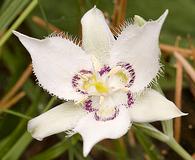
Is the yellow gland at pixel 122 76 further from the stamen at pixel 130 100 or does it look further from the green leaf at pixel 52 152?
the green leaf at pixel 52 152

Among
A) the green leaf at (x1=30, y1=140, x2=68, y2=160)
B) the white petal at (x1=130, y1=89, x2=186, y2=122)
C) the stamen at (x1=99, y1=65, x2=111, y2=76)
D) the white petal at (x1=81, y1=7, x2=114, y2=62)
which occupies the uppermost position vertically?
the white petal at (x1=81, y1=7, x2=114, y2=62)

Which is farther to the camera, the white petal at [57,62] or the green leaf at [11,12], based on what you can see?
the green leaf at [11,12]

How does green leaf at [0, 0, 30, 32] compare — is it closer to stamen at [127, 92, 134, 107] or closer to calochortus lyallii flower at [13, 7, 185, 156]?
calochortus lyallii flower at [13, 7, 185, 156]

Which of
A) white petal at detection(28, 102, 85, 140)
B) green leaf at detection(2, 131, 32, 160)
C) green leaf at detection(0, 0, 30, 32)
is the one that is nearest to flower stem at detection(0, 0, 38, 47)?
green leaf at detection(0, 0, 30, 32)

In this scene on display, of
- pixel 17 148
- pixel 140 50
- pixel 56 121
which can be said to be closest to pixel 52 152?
pixel 17 148

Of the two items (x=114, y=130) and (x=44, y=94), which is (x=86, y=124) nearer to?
(x=114, y=130)

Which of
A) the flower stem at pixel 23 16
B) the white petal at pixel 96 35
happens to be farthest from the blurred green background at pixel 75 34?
the white petal at pixel 96 35

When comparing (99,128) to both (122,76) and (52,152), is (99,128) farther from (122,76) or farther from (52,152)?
(52,152)
